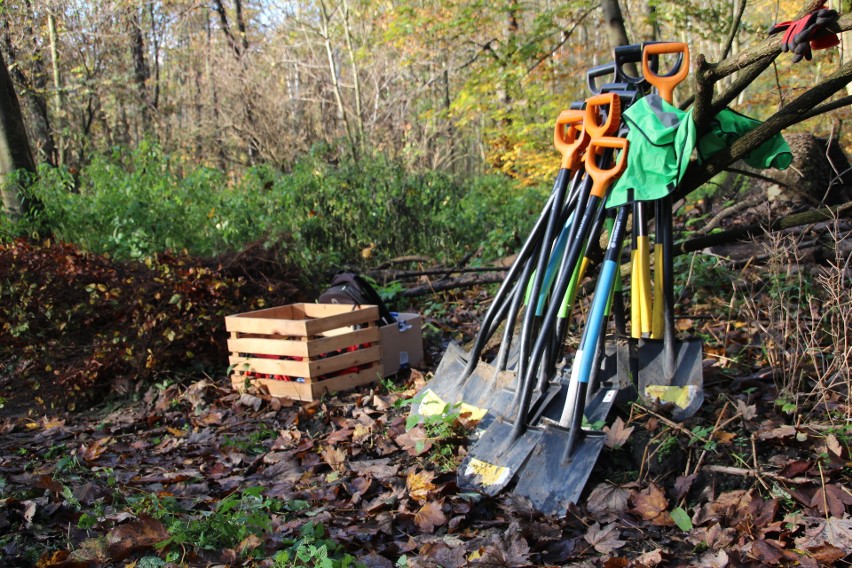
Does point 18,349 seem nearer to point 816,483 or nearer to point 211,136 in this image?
point 816,483

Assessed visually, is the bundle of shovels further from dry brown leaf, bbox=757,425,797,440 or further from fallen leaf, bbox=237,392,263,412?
fallen leaf, bbox=237,392,263,412

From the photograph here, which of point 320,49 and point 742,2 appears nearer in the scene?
point 742,2

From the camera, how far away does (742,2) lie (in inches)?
124

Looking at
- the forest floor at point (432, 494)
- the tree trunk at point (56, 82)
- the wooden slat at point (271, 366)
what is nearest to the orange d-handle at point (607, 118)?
the forest floor at point (432, 494)

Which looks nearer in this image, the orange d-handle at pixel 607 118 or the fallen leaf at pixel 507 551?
the fallen leaf at pixel 507 551

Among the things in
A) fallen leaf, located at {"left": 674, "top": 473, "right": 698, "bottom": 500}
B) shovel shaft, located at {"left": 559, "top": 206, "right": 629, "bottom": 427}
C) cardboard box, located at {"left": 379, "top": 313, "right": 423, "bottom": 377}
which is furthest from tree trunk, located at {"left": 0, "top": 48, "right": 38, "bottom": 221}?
fallen leaf, located at {"left": 674, "top": 473, "right": 698, "bottom": 500}

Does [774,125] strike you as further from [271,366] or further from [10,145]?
[10,145]

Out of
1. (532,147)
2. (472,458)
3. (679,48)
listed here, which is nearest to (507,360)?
(472,458)

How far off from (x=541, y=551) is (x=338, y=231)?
5962 millimetres

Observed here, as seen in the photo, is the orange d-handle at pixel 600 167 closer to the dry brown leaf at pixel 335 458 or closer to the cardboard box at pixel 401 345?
the dry brown leaf at pixel 335 458

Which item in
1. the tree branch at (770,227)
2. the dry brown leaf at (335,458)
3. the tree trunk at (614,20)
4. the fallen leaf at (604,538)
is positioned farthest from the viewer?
the tree trunk at (614,20)

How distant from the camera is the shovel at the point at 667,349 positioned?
316 cm

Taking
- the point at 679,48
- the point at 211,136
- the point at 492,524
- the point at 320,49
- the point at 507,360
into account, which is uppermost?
the point at 320,49

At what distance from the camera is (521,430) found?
9.96ft
